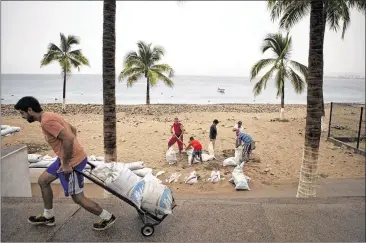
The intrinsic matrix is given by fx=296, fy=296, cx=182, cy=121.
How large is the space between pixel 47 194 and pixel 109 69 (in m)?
2.84

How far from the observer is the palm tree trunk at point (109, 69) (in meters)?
5.45

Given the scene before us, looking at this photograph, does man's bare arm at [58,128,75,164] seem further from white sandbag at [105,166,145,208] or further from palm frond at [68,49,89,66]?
palm frond at [68,49,89,66]

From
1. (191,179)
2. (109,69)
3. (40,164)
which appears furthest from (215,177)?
(40,164)

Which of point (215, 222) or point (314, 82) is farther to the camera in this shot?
point (314, 82)

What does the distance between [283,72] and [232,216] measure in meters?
15.1

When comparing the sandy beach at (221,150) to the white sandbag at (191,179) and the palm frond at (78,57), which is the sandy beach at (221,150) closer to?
the white sandbag at (191,179)

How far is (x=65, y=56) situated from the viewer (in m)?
22.5

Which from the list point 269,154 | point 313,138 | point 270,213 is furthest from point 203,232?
point 269,154

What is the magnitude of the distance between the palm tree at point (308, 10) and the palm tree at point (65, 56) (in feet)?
48.4

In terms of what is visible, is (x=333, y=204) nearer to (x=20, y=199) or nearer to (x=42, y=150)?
(x=20, y=199)

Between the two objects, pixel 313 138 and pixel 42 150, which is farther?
pixel 42 150

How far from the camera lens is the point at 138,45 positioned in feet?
79.8

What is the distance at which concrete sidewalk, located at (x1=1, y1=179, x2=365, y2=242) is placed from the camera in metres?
3.25

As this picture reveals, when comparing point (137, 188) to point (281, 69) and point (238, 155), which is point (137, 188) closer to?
point (238, 155)
